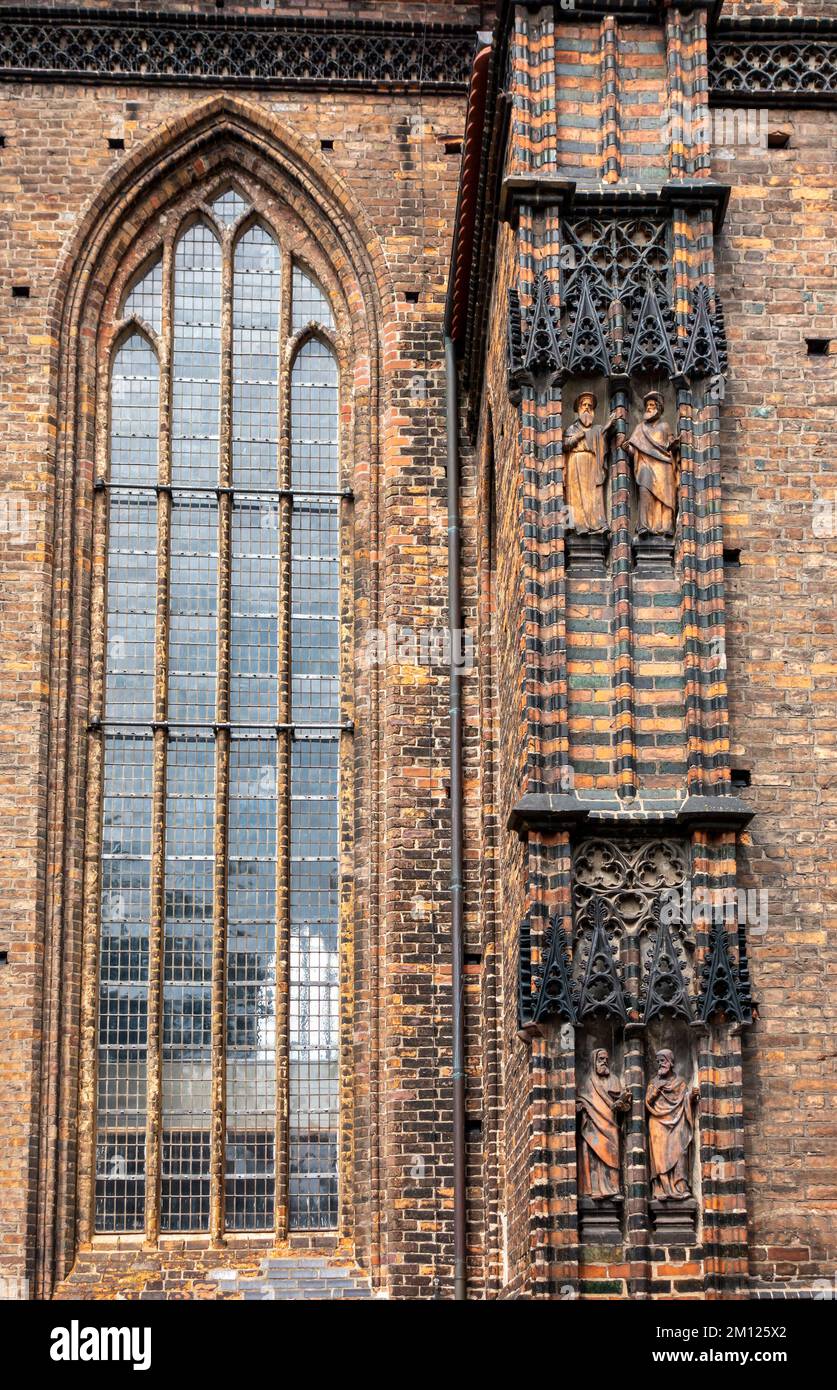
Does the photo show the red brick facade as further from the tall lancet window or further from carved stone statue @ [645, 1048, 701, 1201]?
the tall lancet window

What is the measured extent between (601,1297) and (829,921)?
2575mm

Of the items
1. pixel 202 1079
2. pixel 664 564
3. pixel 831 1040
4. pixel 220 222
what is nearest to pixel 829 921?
pixel 831 1040

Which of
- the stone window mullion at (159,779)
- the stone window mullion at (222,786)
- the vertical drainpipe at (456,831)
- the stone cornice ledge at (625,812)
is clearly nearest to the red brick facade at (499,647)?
the stone cornice ledge at (625,812)

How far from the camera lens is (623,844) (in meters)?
13.4

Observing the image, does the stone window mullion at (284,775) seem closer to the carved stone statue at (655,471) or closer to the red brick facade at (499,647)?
the red brick facade at (499,647)

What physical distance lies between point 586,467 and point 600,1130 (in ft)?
12.5

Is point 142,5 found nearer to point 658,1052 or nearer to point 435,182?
point 435,182

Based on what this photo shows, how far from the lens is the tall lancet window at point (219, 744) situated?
697 inches

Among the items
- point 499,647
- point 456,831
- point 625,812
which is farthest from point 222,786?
point 625,812

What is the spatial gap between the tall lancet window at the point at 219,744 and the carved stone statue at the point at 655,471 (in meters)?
5.25

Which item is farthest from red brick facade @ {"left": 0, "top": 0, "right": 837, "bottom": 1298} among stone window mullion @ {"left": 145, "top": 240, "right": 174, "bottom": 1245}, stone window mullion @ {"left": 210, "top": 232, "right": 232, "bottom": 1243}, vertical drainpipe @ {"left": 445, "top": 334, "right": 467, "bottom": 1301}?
stone window mullion @ {"left": 210, "top": 232, "right": 232, "bottom": 1243}

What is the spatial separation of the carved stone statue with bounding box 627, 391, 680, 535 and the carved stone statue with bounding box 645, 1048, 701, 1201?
10.0 feet

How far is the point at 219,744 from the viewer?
18516 millimetres

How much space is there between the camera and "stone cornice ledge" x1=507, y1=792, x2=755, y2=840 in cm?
1316
